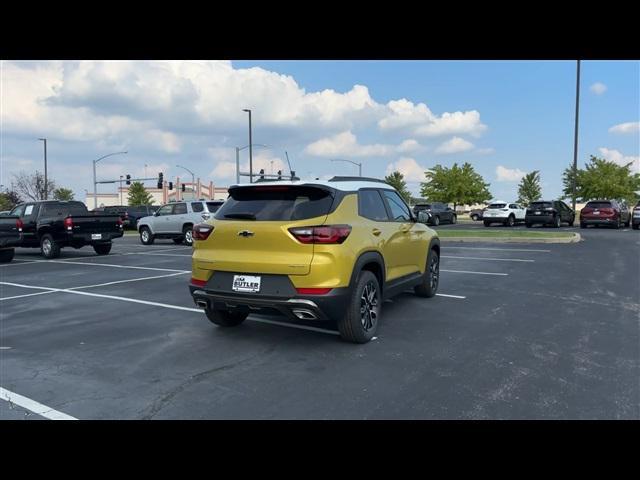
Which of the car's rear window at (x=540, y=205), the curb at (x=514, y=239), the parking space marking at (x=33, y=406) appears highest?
the car's rear window at (x=540, y=205)

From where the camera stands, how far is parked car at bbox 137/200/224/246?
2058 centimetres

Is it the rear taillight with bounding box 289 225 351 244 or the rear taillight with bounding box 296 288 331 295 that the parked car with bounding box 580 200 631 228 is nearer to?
the rear taillight with bounding box 289 225 351 244

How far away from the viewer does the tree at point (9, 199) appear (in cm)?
6337

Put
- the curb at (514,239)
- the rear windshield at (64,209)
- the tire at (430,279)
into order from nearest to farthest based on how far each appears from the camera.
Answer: the tire at (430,279) < the rear windshield at (64,209) < the curb at (514,239)

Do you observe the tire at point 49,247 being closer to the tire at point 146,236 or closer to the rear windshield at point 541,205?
the tire at point 146,236

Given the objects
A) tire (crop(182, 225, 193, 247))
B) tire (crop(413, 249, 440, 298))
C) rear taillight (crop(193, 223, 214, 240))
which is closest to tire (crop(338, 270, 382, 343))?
rear taillight (crop(193, 223, 214, 240))

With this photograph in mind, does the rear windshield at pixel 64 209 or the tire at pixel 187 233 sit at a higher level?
the rear windshield at pixel 64 209

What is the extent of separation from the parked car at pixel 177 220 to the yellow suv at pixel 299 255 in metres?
14.8

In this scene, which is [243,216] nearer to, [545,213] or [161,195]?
[545,213]

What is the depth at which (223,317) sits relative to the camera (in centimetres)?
633

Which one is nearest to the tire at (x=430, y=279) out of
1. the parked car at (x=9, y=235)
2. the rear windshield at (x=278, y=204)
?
the rear windshield at (x=278, y=204)

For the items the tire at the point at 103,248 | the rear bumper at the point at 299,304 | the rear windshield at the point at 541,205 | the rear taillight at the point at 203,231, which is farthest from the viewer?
the rear windshield at the point at 541,205
